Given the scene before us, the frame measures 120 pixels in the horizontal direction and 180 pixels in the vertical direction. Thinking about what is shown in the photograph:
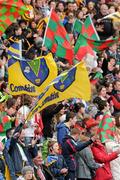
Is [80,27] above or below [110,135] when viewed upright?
above

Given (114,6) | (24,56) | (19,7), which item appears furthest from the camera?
(114,6)

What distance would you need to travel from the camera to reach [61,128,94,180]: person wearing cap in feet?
52.4

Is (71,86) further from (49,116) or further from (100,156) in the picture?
(49,116)

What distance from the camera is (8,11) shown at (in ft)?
62.1

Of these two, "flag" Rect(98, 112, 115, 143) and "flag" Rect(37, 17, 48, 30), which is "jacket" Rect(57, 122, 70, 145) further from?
"flag" Rect(37, 17, 48, 30)

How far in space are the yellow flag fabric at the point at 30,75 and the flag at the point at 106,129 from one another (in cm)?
132

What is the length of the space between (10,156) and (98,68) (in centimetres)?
744

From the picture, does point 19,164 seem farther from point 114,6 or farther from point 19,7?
point 114,6

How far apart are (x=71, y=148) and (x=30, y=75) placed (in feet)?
5.65

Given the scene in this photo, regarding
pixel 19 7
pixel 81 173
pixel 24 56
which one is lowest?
pixel 81 173

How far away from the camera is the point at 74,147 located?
52.5ft

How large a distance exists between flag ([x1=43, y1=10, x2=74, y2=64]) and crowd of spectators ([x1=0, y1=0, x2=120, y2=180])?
37.6 inches

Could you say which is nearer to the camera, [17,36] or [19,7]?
[19,7]

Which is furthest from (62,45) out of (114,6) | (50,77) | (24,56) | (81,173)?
(114,6)
